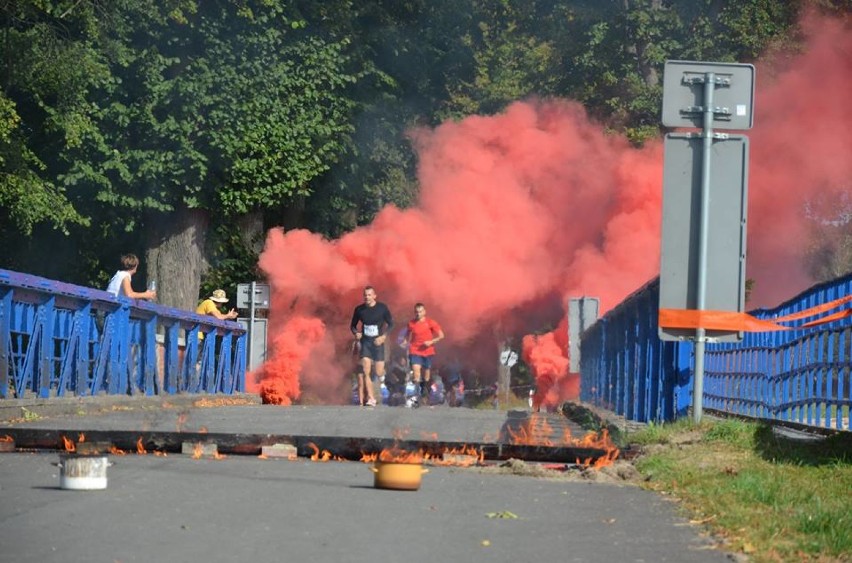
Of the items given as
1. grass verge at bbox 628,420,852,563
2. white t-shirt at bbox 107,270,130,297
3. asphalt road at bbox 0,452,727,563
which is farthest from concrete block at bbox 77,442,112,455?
white t-shirt at bbox 107,270,130,297

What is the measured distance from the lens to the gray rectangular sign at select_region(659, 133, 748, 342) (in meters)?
12.4

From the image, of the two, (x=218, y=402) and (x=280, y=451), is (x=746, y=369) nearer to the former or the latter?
(x=280, y=451)

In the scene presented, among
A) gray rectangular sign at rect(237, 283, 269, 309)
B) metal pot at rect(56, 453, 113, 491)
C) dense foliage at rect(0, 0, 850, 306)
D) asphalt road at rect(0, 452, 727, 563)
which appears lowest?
asphalt road at rect(0, 452, 727, 563)

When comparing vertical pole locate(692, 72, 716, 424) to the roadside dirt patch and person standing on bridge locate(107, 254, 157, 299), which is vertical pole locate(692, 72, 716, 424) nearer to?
the roadside dirt patch

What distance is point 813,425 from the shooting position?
13.2 m

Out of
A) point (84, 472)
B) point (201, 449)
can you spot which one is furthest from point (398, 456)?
point (84, 472)

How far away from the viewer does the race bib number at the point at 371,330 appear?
25.0 m

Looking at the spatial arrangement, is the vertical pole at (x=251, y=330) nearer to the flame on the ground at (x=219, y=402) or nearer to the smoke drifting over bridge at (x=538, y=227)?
the smoke drifting over bridge at (x=538, y=227)

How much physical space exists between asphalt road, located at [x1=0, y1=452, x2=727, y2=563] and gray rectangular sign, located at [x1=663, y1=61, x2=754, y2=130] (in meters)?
3.75

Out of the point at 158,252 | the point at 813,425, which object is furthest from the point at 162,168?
the point at 813,425

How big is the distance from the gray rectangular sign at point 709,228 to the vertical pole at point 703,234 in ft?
0.27

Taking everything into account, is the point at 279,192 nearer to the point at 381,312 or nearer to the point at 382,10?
the point at 382,10

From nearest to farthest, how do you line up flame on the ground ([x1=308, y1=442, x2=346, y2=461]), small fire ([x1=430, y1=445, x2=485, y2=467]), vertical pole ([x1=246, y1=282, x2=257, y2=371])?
small fire ([x1=430, y1=445, x2=485, y2=467]) → flame on the ground ([x1=308, y1=442, x2=346, y2=461]) → vertical pole ([x1=246, y1=282, x2=257, y2=371])

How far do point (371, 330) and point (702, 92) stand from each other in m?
13.1
